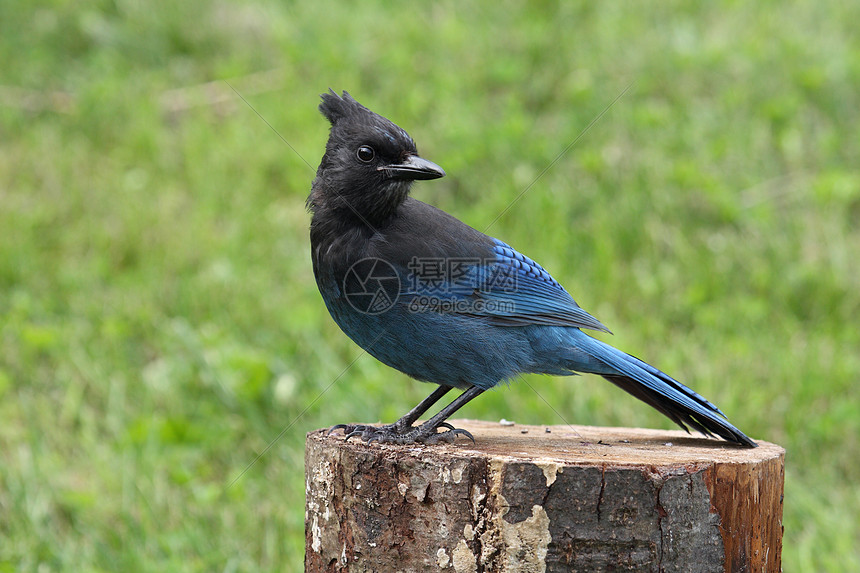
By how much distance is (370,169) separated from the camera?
309 centimetres

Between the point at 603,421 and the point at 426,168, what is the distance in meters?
2.24

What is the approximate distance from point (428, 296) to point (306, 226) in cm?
393

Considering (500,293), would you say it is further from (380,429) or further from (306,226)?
(306,226)

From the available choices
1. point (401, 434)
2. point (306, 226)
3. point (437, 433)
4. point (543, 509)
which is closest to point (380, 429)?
point (401, 434)

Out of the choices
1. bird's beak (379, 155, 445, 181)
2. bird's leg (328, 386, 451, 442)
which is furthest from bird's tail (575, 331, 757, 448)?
bird's beak (379, 155, 445, 181)

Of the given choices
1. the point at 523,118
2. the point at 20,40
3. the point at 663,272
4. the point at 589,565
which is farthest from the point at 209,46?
the point at 589,565

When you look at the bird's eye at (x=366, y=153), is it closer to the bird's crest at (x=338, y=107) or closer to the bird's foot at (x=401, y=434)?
the bird's crest at (x=338, y=107)

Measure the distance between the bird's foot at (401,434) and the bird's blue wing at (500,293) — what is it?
1.31ft

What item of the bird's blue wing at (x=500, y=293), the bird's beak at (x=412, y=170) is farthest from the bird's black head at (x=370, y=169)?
the bird's blue wing at (x=500, y=293)

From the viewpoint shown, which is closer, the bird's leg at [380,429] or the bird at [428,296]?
the bird's leg at [380,429]

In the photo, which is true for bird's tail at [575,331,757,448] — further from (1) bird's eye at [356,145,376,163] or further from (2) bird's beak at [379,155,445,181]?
(1) bird's eye at [356,145,376,163]

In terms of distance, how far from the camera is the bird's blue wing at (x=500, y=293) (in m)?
3.03

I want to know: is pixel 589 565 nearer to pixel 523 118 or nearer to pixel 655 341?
pixel 655 341

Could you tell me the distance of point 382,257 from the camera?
2.96 m
